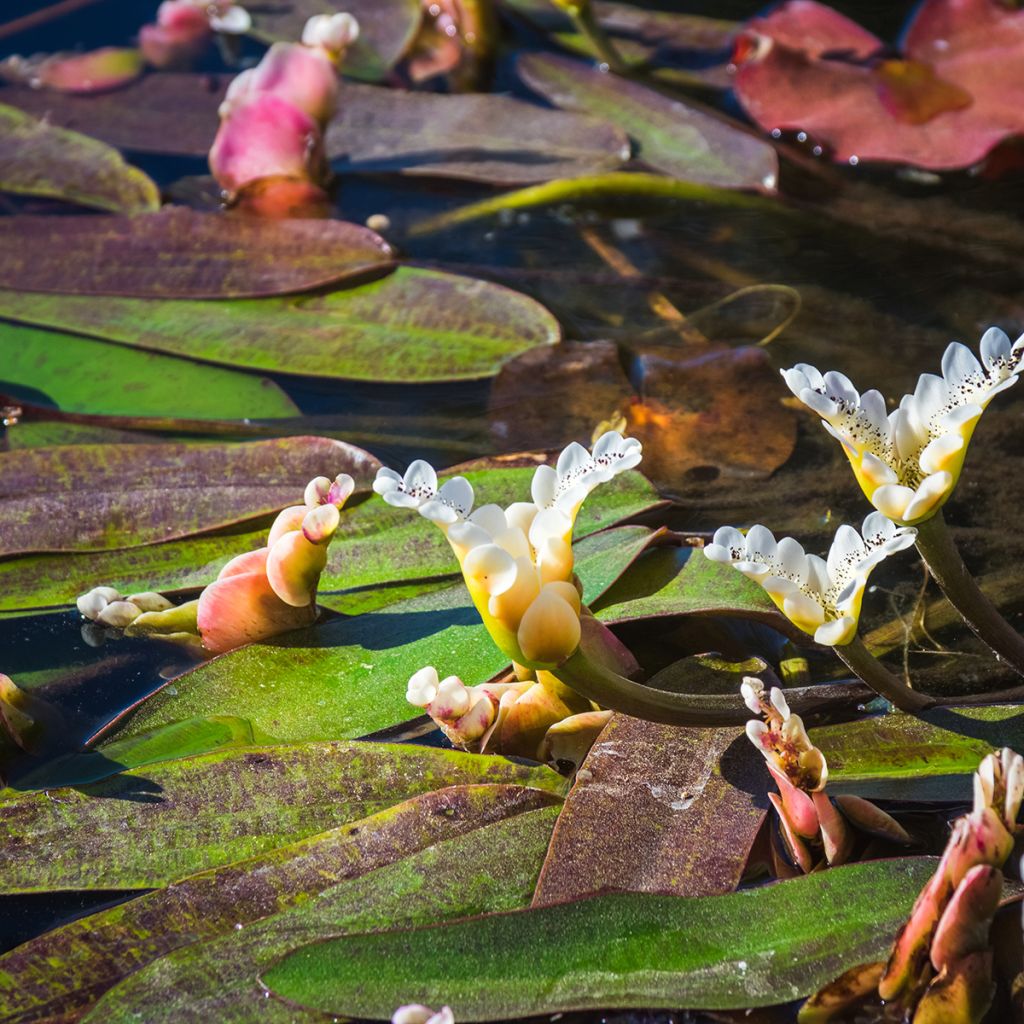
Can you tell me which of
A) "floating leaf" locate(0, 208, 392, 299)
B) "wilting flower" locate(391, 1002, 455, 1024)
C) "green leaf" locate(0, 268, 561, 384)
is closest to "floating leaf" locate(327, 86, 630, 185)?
"floating leaf" locate(0, 208, 392, 299)

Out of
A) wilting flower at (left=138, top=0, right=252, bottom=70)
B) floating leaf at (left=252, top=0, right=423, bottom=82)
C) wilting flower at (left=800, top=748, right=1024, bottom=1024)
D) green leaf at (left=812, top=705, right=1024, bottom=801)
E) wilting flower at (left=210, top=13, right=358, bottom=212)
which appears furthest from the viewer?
wilting flower at (left=138, top=0, right=252, bottom=70)

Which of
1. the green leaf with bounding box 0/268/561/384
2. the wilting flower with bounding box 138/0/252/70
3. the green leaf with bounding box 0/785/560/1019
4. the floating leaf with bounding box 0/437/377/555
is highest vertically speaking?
the wilting flower with bounding box 138/0/252/70

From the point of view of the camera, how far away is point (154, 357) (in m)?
2.10

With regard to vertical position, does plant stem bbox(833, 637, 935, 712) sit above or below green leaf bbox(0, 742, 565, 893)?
above

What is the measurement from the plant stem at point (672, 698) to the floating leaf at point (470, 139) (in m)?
1.53

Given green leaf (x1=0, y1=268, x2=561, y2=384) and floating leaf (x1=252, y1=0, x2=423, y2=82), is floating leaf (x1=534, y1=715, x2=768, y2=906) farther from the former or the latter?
floating leaf (x1=252, y1=0, x2=423, y2=82)

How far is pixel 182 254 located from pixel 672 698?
1536 mm

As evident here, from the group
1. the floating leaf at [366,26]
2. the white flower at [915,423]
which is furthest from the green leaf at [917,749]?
the floating leaf at [366,26]

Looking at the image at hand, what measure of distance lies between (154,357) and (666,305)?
0.95 meters

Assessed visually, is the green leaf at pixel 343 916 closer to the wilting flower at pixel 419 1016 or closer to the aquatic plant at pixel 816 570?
the wilting flower at pixel 419 1016

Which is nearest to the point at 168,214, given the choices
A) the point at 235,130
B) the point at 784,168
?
the point at 235,130

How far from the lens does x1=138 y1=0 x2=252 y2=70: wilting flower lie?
9.97 ft

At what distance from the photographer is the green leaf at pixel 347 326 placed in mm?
2041

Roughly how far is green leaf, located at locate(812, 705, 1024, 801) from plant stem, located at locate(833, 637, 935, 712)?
0.02 metres
